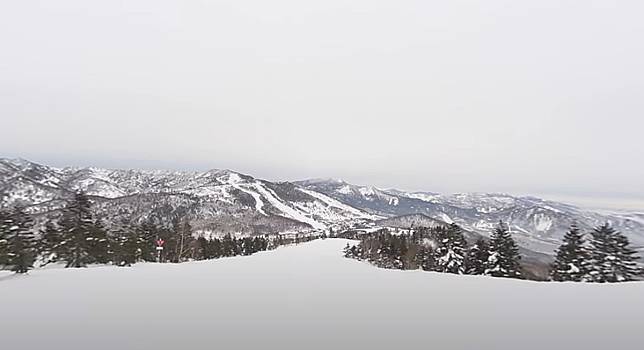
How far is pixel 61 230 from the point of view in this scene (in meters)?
25.8

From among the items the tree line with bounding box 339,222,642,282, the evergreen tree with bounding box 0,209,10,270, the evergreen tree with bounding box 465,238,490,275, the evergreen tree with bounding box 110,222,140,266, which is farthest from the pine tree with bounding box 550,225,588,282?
the evergreen tree with bounding box 0,209,10,270

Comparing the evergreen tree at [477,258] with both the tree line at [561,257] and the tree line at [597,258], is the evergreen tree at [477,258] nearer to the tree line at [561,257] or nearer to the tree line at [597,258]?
the tree line at [561,257]

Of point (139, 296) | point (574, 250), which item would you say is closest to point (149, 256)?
point (139, 296)

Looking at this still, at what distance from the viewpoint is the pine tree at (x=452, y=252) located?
109ft

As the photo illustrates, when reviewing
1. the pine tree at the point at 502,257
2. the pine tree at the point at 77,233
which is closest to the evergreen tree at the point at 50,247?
the pine tree at the point at 77,233

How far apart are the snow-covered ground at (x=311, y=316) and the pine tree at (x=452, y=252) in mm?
18025

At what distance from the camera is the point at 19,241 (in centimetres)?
1861

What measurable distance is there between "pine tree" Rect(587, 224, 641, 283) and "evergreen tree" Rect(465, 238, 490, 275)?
7.16 m

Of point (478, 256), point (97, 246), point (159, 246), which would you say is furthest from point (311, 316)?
point (159, 246)

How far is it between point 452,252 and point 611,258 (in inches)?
495

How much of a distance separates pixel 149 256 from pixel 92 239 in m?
9.07

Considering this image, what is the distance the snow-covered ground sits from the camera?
7633mm

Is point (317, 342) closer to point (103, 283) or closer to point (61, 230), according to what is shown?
point (103, 283)

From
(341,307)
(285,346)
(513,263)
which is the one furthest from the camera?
(513,263)
